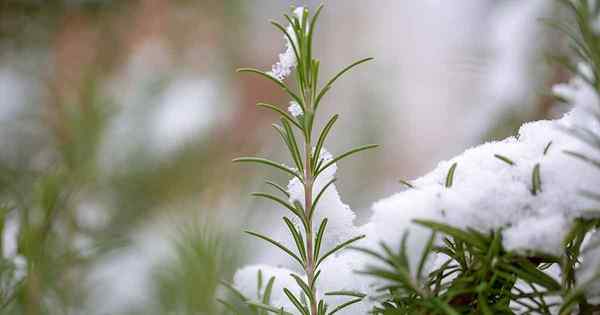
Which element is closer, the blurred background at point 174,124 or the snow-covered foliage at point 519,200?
the snow-covered foliage at point 519,200

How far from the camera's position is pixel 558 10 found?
3.59ft

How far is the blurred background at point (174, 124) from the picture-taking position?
344 mm

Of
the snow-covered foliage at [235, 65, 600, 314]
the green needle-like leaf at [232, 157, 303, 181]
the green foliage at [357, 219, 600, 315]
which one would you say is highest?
the green needle-like leaf at [232, 157, 303, 181]

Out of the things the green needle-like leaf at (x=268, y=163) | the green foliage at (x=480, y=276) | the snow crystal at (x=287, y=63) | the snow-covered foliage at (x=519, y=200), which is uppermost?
the snow crystal at (x=287, y=63)

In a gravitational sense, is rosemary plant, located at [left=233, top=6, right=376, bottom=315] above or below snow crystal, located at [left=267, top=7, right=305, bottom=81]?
below

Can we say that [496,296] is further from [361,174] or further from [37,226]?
[361,174]

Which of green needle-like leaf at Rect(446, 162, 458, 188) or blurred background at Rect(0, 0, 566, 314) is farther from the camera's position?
blurred background at Rect(0, 0, 566, 314)

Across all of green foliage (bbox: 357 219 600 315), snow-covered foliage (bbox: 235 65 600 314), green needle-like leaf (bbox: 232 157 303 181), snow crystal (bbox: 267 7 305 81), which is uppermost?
snow crystal (bbox: 267 7 305 81)

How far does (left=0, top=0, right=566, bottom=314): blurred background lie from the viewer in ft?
1.13

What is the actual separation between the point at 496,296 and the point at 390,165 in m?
1.79

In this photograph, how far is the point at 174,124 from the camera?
136cm

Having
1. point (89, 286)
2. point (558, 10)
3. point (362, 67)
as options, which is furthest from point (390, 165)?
point (89, 286)

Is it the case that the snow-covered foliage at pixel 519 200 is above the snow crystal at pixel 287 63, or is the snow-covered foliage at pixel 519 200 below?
below

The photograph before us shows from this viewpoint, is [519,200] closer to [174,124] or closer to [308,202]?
[308,202]
